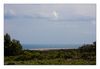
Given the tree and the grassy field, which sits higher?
the tree

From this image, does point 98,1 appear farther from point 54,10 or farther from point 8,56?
point 8,56

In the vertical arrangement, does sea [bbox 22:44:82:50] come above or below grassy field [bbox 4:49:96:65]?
above

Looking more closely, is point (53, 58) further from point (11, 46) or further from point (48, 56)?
point (11, 46)

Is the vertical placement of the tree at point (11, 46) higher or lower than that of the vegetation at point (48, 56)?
→ higher

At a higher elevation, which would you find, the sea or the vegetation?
the sea

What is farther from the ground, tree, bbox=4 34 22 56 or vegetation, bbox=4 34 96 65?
tree, bbox=4 34 22 56

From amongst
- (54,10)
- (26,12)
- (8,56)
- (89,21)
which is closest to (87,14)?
(89,21)
